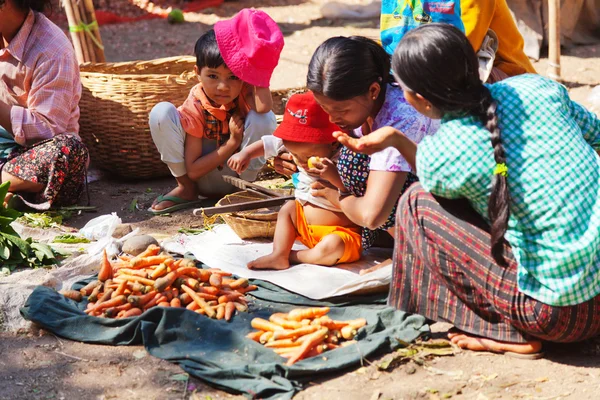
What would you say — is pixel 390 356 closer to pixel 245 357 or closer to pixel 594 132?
pixel 245 357

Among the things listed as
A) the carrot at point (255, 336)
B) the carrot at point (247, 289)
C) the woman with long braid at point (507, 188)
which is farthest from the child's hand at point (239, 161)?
the woman with long braid at point (507, 188)

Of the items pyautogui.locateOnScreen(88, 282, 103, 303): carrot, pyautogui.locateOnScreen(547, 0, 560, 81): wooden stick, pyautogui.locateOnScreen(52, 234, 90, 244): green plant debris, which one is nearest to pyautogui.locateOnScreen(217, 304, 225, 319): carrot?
pyautogui.locateOnScreen(88, 282, 103, 303): carrot

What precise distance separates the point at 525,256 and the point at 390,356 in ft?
2.06

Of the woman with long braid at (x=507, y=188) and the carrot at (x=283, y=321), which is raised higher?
the woman with long braid at (x=507, y=188)

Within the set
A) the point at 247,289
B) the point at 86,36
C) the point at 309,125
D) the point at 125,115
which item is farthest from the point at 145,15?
the point at 247,289

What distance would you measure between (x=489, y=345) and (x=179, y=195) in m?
2.45

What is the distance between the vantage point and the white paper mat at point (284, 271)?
3334 millimetres

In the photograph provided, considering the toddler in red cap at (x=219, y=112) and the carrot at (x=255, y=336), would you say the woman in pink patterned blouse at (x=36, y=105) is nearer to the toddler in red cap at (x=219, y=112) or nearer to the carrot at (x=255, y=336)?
the toddler in red cap at (x=219, y=112)

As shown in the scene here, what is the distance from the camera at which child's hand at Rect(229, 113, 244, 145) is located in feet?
14.9

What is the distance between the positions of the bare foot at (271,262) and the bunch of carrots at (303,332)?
0.54m

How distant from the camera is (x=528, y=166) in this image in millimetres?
2547

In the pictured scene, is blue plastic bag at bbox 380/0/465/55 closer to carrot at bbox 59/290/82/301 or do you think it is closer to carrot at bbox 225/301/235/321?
carrot at bbox 225/301/235/321

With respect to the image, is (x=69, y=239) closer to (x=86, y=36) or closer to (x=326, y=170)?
(x=326, y=170)

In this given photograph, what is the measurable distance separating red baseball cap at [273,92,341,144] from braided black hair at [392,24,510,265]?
899 millimetres
